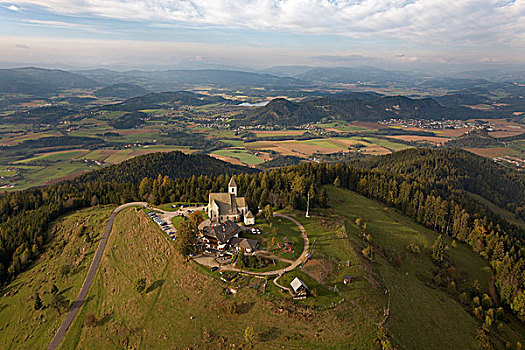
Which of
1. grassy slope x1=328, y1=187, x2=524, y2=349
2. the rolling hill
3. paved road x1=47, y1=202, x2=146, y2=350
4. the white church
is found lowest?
the rolling hill

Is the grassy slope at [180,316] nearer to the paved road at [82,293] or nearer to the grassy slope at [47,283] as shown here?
the paved road at [82,293]

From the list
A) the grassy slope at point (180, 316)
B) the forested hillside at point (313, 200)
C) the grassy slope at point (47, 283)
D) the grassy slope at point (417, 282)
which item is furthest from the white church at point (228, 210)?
the grassy slope at point (47, 283)

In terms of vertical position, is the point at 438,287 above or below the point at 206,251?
below

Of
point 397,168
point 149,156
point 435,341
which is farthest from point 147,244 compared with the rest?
point 397,168

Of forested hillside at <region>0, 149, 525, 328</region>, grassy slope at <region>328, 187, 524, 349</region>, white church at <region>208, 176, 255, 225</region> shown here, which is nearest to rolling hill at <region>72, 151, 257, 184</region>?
forested hillside at <region>0, 149, 525, 328</region>

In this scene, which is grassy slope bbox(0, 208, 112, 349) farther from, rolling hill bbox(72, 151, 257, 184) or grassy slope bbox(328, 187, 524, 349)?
grassy slope bbox(328, 187, 524, 349)

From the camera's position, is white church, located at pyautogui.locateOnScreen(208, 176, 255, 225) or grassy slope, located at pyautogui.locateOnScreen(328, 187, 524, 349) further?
white church, located at pyautogui.locateOnScreen(208, 176, 255, 225)

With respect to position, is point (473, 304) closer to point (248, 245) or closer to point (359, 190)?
point (248, 245)
